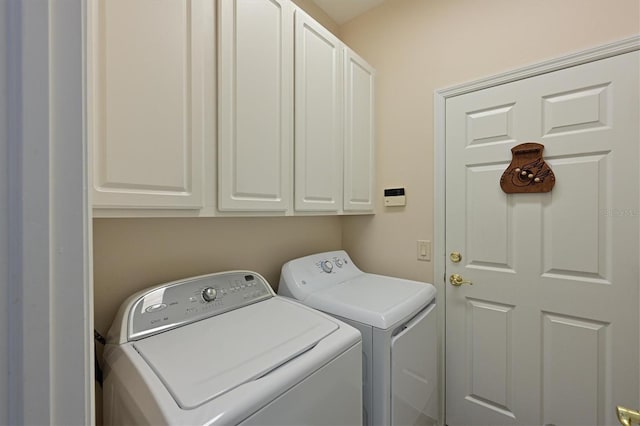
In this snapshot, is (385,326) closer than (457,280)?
Yes

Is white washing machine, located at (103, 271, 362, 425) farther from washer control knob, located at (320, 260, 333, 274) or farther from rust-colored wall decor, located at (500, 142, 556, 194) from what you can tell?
rust-colored wall decor, located at (500, 142, 556, 194)

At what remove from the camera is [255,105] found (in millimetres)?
1204

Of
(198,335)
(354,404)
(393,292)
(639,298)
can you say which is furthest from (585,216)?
(198,335)

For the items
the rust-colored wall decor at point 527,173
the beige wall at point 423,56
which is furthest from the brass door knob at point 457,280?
the rust-colored wall decor at point 527,173

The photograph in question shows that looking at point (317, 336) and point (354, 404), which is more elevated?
point (317, 336)

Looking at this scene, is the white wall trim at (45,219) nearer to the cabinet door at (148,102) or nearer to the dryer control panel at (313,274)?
the cabinet door at (148,102)

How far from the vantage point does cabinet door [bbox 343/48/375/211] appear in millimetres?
1738

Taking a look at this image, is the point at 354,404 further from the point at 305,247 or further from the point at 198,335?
the point at 305,247

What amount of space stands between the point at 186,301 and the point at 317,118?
3.63ft

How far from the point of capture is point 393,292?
146cm

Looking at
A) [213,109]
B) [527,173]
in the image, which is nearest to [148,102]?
[213,109]

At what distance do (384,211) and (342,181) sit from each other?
48cm

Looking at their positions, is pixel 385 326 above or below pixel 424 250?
below

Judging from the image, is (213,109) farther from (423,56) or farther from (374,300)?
(423,56)
